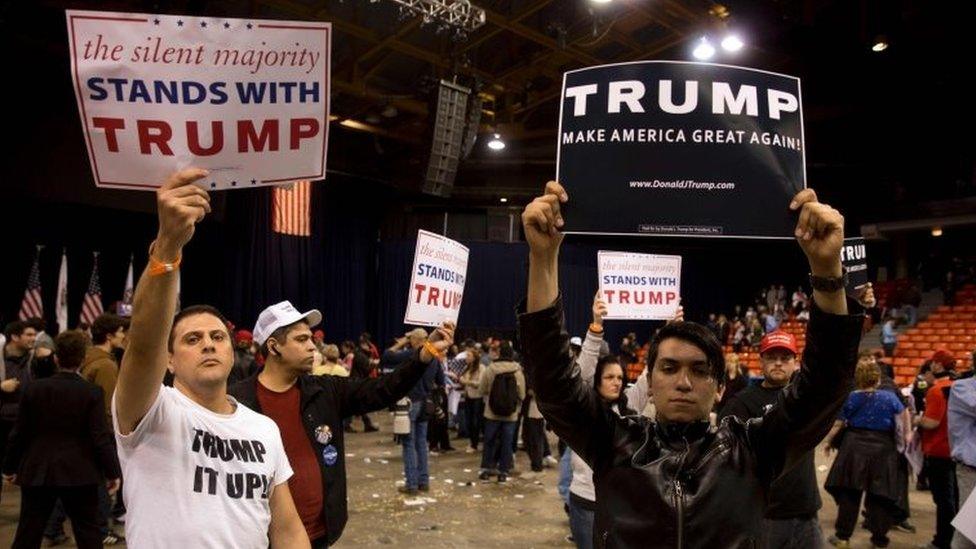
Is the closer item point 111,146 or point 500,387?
point 111,146

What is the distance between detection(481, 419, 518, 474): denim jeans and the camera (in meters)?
8.84

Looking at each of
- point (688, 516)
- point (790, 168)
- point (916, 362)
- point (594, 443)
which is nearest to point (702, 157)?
point (790, 168)

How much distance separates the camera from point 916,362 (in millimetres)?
17016

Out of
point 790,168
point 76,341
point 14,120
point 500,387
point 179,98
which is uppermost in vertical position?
point 14,120

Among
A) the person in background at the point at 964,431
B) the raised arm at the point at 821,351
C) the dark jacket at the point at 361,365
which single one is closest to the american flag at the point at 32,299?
the dark jacket at the point at 361,365

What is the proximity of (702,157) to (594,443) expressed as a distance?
925 millimetres

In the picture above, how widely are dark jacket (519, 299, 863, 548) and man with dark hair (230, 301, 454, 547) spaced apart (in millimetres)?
1660

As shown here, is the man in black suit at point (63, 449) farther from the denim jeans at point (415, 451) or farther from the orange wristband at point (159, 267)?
the denim jeans at point (415, 451)

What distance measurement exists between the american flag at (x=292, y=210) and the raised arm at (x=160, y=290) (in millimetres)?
17868

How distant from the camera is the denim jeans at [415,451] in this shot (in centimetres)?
795

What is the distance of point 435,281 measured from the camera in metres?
Result: 5.55

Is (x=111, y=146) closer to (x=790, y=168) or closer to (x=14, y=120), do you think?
(x=790, y=168)

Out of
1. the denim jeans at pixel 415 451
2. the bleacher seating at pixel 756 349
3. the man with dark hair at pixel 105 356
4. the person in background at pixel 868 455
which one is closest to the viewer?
the man with dark hair at pixel 105 356

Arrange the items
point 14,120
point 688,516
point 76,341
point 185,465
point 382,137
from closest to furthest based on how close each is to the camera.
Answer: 1. point 688,516
2. point 185,465
3. point 76,341
4. point 14,120
5. point 382,137
